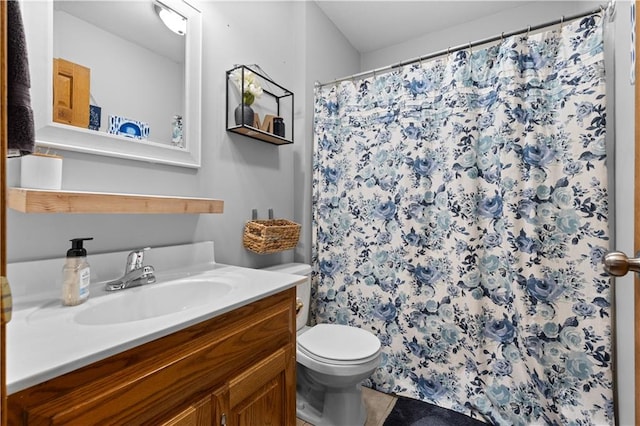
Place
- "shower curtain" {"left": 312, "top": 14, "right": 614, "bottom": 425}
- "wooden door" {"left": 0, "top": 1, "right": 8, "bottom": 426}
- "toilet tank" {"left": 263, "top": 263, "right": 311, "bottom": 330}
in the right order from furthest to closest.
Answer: "toilet tank" {"left": 263, "top": 263, "right": 311, "bottom": 330}
"shower curtain" {"left": 312, "top": 14, "right": 614, "bottom": 425}
"wooden door" {"left": 0, "top": 1, "right": 8, "bottom": 426}

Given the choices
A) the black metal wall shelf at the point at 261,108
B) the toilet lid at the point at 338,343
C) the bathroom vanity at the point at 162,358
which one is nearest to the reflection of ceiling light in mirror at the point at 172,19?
the black metal wall shelf at the point at 261,108

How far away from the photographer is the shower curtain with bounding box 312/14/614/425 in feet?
4.41

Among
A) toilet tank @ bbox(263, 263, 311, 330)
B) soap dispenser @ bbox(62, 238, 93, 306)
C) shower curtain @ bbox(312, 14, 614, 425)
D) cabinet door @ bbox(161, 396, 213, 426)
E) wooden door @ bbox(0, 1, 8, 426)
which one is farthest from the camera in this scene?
toilet tank @ bbox(263, 263, 311, 330)

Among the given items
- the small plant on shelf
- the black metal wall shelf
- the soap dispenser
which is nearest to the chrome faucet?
the soap dispenser

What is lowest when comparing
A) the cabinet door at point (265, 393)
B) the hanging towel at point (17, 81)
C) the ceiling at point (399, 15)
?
the cabinet door at point (265, 393)

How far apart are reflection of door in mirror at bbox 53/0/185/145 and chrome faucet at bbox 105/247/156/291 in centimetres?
46

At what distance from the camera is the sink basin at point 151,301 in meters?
0.85

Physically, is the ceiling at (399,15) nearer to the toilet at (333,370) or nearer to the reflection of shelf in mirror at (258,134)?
the reflection of shelf in mirror at (258,134)

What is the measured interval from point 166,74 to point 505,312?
194cm

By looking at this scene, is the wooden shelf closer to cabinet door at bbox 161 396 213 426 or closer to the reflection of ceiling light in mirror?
cabinet door at bbox 161 396 213 426

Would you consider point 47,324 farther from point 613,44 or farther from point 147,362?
point 613,44

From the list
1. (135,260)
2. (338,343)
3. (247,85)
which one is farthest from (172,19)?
(338,343)

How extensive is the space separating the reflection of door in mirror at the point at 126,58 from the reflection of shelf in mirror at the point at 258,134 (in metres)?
0.28

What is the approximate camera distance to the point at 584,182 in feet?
4.39
